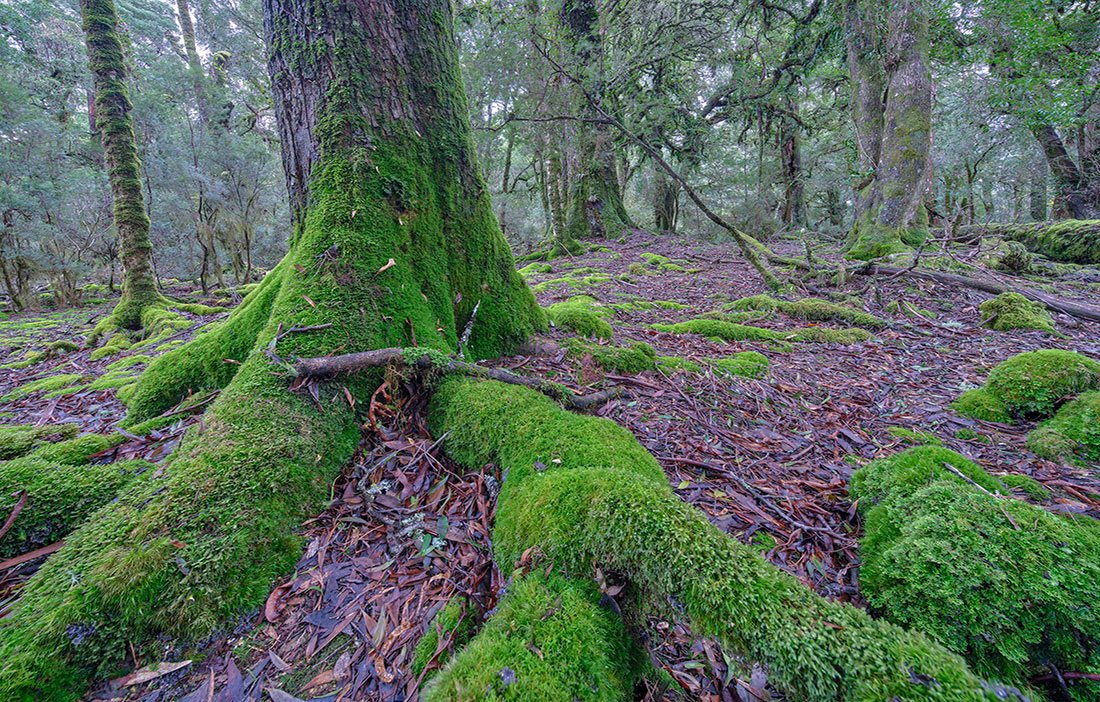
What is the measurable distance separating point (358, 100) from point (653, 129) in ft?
41.0

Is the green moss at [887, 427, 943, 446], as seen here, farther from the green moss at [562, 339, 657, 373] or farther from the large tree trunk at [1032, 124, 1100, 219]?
the large tree trunk at [1032, 124, 1100, 219]

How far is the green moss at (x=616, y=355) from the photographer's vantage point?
385 centimetres

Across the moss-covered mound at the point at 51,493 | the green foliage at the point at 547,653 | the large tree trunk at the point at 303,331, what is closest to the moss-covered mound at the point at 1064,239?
the large tree trunk at the point at 303,331

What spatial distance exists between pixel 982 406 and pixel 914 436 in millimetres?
892

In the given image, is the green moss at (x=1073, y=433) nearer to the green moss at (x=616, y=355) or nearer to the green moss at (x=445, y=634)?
the green moss at (x=616, y=355)

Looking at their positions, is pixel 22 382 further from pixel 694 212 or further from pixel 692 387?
pixel 694 212

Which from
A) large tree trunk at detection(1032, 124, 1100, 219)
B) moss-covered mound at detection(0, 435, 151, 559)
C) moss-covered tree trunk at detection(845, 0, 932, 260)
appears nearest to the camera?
moss-covered mound at detection(0, 435, 151, 559)

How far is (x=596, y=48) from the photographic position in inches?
382

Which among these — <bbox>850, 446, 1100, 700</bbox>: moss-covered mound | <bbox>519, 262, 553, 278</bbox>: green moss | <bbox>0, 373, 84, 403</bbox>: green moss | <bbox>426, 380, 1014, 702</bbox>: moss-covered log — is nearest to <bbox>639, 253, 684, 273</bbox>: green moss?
<bbox>519, 262, 553, 278</bbox>: green moss

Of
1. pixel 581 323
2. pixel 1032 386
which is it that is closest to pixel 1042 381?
pixel 1032 386

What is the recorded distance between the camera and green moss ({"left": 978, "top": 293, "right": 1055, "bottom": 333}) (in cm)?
534

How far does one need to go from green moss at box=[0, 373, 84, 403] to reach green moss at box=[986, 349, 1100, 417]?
8.93m

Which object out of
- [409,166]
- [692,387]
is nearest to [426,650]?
[692,387]

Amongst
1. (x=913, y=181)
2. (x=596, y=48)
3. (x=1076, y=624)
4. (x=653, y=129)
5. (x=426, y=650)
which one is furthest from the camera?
(x=653, y=129)
